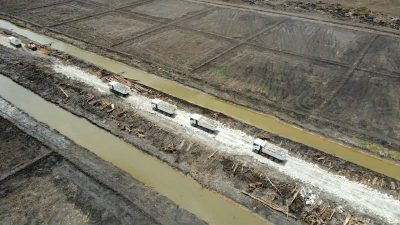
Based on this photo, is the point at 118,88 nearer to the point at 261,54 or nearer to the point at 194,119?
the point at 194,119

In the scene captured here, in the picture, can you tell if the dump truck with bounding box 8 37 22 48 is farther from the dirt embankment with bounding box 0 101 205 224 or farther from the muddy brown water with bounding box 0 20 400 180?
the dirt embankment with bounding box 0 101 205 224

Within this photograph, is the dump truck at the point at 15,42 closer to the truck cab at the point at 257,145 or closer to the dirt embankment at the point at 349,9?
the dirt embankment at the point at 349,9

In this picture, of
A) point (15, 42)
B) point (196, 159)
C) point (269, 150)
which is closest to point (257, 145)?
point (269, 150)

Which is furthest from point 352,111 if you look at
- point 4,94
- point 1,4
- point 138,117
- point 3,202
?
point 1,4

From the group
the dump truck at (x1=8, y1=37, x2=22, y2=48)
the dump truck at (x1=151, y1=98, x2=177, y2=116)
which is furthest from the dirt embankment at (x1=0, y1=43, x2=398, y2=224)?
the dump truck at (x1=8, y1=37, x2=22, y2=48)

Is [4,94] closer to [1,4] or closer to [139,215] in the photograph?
[139,215]

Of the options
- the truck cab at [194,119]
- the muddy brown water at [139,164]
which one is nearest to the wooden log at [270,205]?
the muddy brown water at [139,164]
